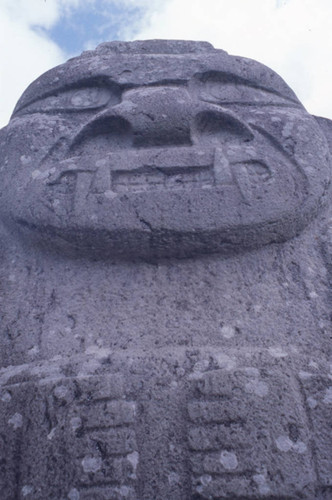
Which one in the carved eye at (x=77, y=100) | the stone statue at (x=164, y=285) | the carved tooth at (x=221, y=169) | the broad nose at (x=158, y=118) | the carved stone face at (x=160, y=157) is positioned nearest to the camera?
the stone statue at (x=164, y=285)

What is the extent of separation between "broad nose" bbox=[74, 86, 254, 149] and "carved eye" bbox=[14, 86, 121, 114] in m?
0.21

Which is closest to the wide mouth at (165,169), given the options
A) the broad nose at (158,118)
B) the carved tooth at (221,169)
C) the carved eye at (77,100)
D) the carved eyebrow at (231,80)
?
the carved tooth at (221,169)

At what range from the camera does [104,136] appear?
2.37 metres

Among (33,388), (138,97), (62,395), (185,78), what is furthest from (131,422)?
(185,78)

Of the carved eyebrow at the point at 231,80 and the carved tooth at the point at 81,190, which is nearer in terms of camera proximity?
the carved tooth at the point at 81,190

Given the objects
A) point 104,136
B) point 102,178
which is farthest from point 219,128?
point 102,178

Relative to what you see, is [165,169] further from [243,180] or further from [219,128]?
[219,128]

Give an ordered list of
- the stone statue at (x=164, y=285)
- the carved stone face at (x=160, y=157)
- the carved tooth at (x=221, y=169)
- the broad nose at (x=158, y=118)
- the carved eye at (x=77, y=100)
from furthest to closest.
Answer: the carved eye at (x=77, y=100), the broad nose at (x=158, y=118), the carved tooth at (x=221, y=169), the carved stone face at (x=160, y=157), the stone statue at (x=164, y=285)

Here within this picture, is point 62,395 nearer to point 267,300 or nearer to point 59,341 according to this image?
point 59,341

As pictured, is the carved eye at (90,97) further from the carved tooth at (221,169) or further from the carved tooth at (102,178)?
the carved tooth at (221,169)

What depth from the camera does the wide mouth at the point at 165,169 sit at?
2.03m

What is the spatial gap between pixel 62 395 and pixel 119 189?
3.19 ft

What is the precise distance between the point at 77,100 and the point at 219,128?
896mm

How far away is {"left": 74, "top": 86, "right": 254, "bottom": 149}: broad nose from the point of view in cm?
224
